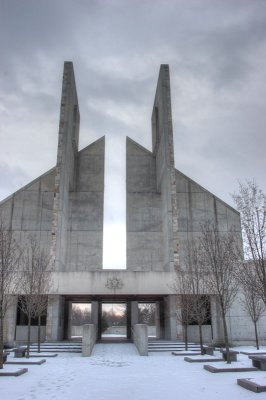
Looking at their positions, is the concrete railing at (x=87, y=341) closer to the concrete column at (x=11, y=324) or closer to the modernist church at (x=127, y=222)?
the modernist church at (x=127, y=222)

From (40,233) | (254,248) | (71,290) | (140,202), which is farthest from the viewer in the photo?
(140,202)

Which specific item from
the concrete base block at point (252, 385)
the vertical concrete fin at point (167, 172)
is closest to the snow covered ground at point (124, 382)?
the concrete base block at point (252, 385)

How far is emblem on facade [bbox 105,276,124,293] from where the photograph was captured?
25953mm

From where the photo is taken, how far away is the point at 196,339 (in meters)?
26.4

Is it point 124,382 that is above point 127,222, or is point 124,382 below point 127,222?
below

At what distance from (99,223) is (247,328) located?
1581 centimetres

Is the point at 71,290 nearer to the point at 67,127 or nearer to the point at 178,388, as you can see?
the point at 67,127

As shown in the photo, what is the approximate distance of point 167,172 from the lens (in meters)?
30.0

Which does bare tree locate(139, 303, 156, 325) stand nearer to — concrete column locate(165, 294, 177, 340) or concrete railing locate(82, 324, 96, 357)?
concrete column locate(165, 294, 177, 340)

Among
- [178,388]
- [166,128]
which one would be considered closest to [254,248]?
[178,388]

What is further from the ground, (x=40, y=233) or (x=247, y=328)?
(x=40, y=233)

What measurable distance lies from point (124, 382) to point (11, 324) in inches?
663

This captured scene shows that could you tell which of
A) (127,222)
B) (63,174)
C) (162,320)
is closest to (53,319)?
(162,320)

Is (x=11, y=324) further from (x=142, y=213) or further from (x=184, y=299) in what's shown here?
(x=142, y=213)
